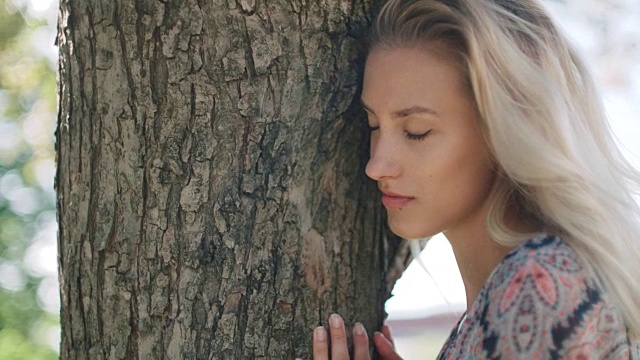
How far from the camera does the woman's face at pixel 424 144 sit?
214 centimetres

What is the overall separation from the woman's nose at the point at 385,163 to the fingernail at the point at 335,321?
1.22ft

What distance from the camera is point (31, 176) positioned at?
5.16 meters

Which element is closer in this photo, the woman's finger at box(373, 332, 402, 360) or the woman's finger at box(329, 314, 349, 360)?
the woman's finger at box(329, 314, 349, 360)

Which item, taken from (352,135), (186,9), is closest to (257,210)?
(352,135)

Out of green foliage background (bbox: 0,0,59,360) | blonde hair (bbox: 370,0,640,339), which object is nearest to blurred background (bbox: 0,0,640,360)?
green foliage background (bbox: 0,0,59,360)

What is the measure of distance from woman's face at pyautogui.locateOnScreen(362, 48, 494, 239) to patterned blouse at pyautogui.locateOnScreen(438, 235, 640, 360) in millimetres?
250

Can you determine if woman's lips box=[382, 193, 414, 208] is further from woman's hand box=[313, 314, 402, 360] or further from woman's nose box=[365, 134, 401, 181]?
woman's hand box=[313, 314, 402, 360]

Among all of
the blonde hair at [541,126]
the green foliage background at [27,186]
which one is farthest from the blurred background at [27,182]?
the blonde hair at [541,126]

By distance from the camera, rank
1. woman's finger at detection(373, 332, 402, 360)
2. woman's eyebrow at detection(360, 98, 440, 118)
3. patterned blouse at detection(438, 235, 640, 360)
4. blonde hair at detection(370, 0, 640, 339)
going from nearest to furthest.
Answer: patterned blouse at detection(438, 235, 640, 360)
blonde hair at detection(370, 0, 640, 339)
woman's eyebrow at detection(360, 98, 440, 118)
woman's finger at detection(373, 332, 402, 360)

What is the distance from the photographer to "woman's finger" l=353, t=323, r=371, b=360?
7.63 ft

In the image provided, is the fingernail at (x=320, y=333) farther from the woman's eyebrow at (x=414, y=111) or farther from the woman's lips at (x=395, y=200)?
the woman's eyebrow at (x=414, y=111)

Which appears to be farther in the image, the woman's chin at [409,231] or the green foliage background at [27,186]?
the green foliage background at [27,186]

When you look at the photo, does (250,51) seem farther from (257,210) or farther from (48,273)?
(48,273)

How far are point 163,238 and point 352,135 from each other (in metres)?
0.54
